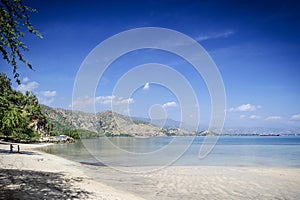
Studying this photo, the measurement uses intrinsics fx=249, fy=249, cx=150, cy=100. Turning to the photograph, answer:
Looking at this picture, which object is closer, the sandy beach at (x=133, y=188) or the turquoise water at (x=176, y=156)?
the sandy beach at (x=133, y=188)

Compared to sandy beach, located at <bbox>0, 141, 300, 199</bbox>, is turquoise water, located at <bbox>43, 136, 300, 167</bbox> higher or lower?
lower

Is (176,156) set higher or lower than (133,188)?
lower

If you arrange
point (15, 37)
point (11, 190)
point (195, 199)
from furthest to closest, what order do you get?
point (195, 199) → point (11, 190) → point (15, 37)

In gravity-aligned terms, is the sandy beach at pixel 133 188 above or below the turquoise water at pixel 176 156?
above

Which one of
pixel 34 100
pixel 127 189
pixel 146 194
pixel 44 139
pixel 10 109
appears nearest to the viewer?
pixel 10 109

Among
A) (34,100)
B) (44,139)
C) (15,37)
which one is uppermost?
(34,100)

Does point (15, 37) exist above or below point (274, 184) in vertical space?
above

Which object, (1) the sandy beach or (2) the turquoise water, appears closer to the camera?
(1) the sandy beach

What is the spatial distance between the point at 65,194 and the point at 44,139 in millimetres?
95791

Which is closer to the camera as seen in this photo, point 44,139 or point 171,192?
point 171,192

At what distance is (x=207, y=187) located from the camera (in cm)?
1552

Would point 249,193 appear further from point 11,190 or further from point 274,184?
point 11,190

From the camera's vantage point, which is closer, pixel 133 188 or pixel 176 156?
pixel 133 188

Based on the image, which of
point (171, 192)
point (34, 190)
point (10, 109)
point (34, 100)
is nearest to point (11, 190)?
point (34, 190)
